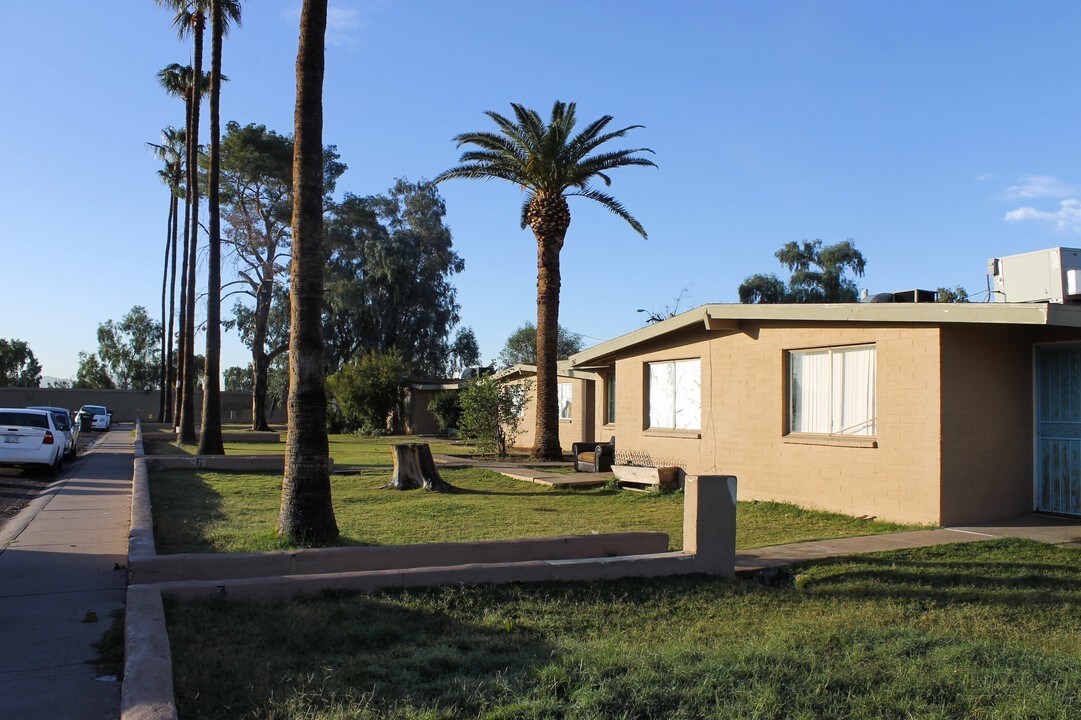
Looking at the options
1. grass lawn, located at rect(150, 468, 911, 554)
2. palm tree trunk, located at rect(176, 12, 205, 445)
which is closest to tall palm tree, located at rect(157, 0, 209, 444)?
palm tree trunk, located at rect(176, 12, 205, 445)

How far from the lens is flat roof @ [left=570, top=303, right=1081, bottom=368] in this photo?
34.1 feet

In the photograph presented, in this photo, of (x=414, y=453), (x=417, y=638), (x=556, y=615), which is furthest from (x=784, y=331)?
(x=417, y=638)

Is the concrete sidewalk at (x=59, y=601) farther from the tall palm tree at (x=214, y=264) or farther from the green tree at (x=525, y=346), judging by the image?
the green tree at (x=525, y=346)

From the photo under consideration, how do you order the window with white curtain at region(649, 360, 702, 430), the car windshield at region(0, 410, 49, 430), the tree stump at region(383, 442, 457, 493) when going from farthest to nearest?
the car windshield at region(0, 410, 49, 430) → the tree stump at region(383, 442, 457, 493) → the window with white curtain at region(649, 360, 702, 430)

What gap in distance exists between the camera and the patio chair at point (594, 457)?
19703 mm

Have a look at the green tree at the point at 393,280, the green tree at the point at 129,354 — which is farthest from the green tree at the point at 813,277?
the green tree at the point at 129,354

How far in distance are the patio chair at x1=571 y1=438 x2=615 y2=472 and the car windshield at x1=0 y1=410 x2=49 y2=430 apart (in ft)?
40.3

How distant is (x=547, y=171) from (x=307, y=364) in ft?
46.0

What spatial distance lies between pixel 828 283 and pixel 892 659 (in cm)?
4845

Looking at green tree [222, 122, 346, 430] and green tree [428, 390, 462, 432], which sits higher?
green tree [222, 122, 346, 430]

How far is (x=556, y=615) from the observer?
266 inches

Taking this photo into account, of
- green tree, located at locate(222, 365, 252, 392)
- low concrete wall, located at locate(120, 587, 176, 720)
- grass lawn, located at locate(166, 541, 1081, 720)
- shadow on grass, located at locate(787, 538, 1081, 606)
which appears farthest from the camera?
green tree, located at locate(222, 365, 252, 392)

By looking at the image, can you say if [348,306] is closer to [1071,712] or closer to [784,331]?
[784,331]

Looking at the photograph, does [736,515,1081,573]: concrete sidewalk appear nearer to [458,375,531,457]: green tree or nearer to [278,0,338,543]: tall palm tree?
[278,0,338,543]: tall palm tree
